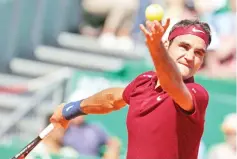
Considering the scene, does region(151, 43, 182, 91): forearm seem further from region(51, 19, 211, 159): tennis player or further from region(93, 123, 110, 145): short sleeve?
region(93, 123, 110, 145): short sleeve

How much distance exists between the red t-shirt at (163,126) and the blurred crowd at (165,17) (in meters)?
3.63

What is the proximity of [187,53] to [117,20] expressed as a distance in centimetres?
618

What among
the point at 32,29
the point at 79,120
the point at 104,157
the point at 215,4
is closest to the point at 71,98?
A: the point at 79,120

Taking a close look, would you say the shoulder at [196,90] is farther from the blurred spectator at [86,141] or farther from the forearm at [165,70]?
the blurred spectator at [86,141]

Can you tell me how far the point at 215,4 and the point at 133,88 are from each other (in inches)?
190

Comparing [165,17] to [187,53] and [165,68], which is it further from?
[165,68]

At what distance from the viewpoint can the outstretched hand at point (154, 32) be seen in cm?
378

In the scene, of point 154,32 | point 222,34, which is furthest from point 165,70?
point 222,34

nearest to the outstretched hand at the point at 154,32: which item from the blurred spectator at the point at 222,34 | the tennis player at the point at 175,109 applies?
the tennis player at the point at 175,109

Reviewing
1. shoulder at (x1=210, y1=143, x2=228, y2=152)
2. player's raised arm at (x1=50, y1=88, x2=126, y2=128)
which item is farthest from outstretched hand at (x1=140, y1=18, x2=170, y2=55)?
shoulder at (x1=210, y1=143, x2=228, y2=152)

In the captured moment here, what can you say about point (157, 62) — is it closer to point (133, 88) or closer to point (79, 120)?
point (133, 88)

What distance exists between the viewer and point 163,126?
420cm

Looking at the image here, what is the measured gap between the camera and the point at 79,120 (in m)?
8.24

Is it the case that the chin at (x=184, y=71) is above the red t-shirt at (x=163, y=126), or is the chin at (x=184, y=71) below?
above
